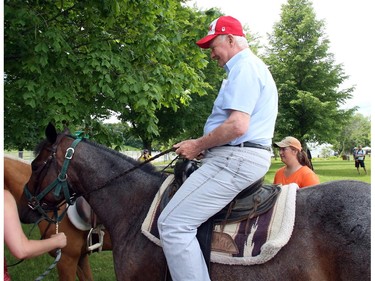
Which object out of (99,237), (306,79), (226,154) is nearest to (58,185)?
(226,154)

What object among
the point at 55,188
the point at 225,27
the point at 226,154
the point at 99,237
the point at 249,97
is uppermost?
the point at 225,27

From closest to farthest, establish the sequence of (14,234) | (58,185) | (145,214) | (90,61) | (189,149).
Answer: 1. (14,234)
2. (189,149)
3. (145,214)
4. (58,185)
5. (90,61)

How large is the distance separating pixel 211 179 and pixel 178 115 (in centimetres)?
2218

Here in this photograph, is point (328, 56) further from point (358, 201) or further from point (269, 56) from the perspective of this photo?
point (358, 201)

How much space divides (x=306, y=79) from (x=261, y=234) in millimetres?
28315

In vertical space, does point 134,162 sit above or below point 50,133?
below

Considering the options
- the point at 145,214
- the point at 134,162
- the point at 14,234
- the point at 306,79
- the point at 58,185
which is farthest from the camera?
the point at 306,79

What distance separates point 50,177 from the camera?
317cm

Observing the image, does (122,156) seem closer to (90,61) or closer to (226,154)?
(226,154)

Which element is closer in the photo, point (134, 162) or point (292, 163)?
point (134, 162)

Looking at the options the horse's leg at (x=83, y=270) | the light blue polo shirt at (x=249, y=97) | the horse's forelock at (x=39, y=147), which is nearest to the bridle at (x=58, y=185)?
the horse's forelock at (x=39, y=147)

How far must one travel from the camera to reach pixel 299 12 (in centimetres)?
3019

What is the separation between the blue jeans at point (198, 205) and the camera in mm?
2520

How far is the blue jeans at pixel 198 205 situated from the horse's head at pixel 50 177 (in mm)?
1062
